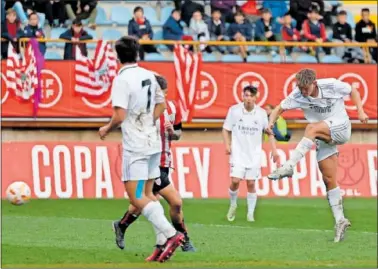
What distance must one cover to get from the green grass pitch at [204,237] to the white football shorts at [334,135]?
3.83 feet

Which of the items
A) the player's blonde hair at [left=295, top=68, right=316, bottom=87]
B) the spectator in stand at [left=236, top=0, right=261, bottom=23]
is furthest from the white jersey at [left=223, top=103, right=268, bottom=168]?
the spectator in stand at [left=236, top=0, right=261, bottom=23]

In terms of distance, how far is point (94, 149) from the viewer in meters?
24.2

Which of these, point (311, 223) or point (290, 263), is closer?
point (290, 263)

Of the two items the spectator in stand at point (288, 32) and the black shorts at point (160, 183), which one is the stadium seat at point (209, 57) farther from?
the black shorts at point (160, 183)

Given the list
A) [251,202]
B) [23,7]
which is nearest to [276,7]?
[23,7]

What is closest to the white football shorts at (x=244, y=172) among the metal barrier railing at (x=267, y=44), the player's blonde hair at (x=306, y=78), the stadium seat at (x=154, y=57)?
the player's blonde hair at (x=306, y=78)

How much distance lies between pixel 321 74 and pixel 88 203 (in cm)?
687

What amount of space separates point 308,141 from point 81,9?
43.1ft

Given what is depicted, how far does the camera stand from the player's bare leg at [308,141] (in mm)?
14617

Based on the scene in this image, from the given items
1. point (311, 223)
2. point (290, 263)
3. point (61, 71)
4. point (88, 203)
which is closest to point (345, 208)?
Result: point (311, 223)

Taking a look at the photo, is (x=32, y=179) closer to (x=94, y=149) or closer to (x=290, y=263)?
(x=94, y=149)

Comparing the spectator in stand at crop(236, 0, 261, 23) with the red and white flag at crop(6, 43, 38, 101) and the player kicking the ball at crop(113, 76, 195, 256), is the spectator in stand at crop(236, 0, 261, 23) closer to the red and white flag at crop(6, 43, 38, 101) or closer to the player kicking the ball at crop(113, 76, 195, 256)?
the red and white flag at crop(6, 43, 38, 101)

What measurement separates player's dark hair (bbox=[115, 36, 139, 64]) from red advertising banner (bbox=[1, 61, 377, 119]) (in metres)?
13.4

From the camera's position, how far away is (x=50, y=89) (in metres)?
25.3
